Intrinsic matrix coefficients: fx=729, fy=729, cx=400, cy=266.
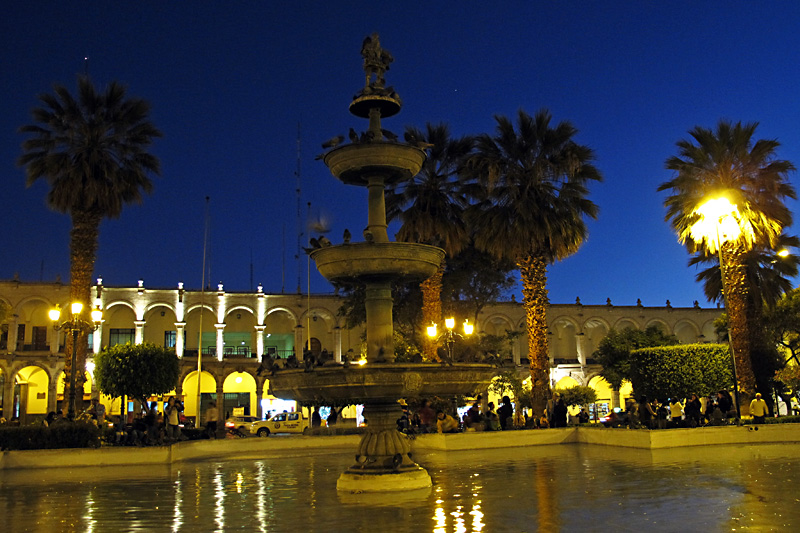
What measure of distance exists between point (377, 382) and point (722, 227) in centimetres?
1396

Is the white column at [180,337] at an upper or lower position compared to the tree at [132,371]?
upper

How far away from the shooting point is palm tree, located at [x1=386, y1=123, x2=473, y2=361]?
79.4ft

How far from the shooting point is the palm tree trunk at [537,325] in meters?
21.6

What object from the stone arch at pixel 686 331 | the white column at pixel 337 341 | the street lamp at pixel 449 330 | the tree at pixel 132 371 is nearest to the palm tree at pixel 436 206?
the street lamp at pixel 449 330

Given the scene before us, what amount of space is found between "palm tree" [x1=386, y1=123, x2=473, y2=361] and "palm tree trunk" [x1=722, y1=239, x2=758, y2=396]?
8.22 meters

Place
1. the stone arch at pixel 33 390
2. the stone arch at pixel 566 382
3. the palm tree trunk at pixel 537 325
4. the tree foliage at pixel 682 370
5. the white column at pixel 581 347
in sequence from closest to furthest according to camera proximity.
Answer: the palm tree trunk at pixel 537 325 < the tree foliage at pixel 682 370 < the stone arch at pixel 33 390 < the white column at pixel 581 347 < the stone arch at pixel 566 382

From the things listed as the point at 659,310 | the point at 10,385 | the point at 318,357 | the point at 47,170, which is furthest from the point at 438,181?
the point at 659,310

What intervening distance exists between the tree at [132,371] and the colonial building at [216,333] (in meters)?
8.83

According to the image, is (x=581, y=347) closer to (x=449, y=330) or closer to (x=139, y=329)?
(x=139, y=329)

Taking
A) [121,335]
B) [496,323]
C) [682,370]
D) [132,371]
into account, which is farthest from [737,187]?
[121,335]

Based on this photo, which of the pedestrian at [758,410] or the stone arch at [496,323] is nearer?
the pedestrian at [758,410]

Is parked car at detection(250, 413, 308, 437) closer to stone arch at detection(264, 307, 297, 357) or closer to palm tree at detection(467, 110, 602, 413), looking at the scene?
palm tree at detection(467, 110, 602, 413)

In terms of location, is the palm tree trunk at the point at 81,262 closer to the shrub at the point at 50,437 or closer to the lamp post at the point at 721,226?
the shrub at the point at 50,437

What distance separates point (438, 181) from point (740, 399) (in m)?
11.5
